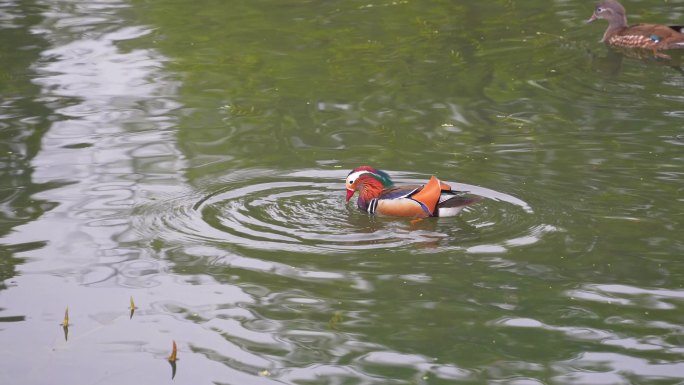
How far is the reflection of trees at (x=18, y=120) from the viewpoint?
953 centimetres

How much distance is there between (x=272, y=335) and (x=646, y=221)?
3.23 meters

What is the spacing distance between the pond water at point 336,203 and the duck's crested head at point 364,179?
0.73ft

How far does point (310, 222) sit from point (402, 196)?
766 millimetres

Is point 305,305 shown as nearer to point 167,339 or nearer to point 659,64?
point 167,339

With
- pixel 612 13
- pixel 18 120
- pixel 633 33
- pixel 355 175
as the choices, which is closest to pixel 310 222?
pixel 355 175

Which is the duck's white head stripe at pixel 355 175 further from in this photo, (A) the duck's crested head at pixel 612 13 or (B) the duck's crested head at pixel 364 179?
(A) the duck's crested head at pixel 612 13

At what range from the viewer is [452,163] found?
34.1ft

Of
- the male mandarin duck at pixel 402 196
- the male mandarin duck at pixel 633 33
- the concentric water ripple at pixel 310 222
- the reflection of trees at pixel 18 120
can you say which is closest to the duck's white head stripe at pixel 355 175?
the male mandarin duck at pixel 402 196

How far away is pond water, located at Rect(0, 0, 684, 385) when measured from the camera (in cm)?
695

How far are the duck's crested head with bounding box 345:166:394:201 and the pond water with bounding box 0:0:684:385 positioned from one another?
223 mm

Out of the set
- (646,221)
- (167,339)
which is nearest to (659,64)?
(646,221)

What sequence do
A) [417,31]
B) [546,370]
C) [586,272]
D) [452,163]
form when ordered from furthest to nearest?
[417,31], [452,163], [586,272], [546,370]

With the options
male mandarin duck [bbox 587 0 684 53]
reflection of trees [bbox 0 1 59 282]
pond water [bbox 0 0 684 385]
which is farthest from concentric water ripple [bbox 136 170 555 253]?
male mandarin duck [bbox 587 0 684 53]

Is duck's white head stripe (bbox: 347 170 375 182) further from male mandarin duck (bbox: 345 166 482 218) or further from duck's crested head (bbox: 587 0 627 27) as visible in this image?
duck's crested head (bbox: 587 0 627 27)
